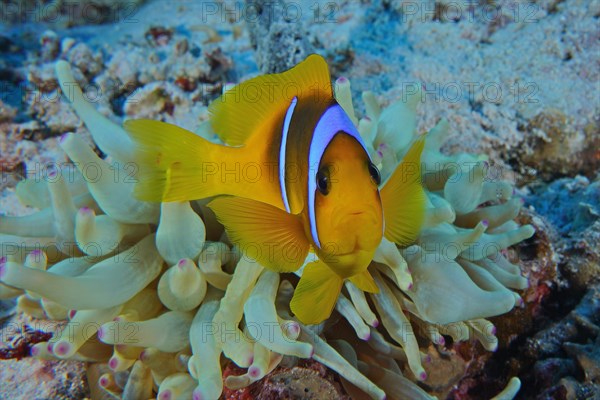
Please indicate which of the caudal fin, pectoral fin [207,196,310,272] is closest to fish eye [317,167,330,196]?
pectoral fin [207,196,310,272]

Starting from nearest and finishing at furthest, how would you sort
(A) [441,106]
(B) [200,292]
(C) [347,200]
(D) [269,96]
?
(C) [347,200], (D) [269,96], (B) [200,292], (A) [441,106]

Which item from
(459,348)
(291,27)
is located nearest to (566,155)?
(459,348)

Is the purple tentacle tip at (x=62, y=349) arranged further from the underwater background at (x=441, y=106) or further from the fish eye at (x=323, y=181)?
the fish eye at (x=323, y=181)

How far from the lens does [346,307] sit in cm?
147

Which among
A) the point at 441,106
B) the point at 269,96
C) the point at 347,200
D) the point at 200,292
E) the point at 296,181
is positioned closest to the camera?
the point at 347,200

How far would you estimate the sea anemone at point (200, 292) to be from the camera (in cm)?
134

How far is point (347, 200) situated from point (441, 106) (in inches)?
77.4

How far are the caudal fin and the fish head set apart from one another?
46 cm

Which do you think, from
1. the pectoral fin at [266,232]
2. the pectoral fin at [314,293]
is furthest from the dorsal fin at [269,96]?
the pectoral fin at [314,293]

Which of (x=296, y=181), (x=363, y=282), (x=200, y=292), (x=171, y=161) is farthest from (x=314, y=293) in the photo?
(x=171, y=161)

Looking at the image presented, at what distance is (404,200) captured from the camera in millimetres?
1155

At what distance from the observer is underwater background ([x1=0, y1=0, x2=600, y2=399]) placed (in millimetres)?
1706

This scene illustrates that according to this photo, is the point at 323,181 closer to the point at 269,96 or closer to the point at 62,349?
the point at 269,96

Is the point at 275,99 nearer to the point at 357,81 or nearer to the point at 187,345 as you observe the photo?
the point at 187,345
